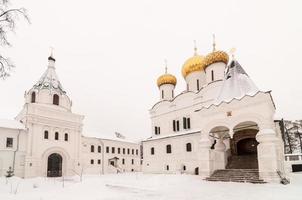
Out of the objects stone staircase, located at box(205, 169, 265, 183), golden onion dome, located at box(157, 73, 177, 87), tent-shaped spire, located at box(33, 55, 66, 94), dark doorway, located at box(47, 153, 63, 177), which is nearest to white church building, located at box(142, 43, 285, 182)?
golden onion dome, located at box(157, 73, 177, 87)

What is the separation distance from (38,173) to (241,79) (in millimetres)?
23459

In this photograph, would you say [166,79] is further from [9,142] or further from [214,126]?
[9,142]

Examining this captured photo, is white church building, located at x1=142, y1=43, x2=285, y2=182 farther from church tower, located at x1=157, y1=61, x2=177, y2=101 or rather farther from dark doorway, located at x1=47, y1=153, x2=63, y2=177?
dark doorway, located at x1=47, y1=153, x2=63, y2=177

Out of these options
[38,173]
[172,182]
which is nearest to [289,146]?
[172,182]

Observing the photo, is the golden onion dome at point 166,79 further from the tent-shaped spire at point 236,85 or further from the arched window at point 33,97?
the arched window at point 33,97

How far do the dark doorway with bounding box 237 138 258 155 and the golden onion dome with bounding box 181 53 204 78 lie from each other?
11.5 m

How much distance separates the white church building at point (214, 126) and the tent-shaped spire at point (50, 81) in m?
13.0

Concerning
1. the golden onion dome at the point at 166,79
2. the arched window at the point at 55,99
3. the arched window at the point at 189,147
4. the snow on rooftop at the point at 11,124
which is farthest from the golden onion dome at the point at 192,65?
the snow on rooftop at the point at 11,124

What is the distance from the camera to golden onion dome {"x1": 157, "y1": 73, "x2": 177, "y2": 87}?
32344 millimetres

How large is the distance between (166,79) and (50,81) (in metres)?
15.3

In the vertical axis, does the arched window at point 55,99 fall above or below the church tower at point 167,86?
below

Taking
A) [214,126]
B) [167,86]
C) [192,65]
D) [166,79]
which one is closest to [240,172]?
[214,126]

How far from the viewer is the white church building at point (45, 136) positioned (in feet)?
86.6

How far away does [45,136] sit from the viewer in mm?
29031
